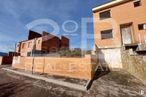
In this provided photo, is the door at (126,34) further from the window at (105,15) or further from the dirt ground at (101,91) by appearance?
the dirt ground at (101,91)

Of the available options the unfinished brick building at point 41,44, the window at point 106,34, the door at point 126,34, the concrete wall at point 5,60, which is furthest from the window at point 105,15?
the concrete wall at point 5,60

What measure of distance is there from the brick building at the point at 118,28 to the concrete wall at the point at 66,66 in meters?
3.25

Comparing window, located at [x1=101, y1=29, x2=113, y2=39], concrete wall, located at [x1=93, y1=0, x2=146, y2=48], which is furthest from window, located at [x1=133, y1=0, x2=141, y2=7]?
window, located at [x1=101, y1=29, x2=113, y2=39]

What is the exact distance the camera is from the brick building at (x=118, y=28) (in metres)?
11.9

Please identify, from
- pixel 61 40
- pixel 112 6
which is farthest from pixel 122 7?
pixel 61 40

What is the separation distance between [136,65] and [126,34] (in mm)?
4523

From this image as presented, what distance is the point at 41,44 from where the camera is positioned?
75.5 ft

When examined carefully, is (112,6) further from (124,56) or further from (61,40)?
(61,40)

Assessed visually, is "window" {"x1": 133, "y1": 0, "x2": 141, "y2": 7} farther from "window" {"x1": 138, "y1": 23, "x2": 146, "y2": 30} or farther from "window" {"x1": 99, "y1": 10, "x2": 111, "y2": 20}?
"window" {"x1": 99, "y1": 10, "x2": 111, "y2": 20}

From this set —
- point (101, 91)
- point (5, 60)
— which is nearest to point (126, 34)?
point (101, 91)

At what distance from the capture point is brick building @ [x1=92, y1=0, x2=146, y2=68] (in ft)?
38.9

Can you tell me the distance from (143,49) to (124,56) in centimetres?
226

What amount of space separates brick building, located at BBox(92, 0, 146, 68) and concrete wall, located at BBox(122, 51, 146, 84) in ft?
3.53

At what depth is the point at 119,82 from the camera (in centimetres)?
895
